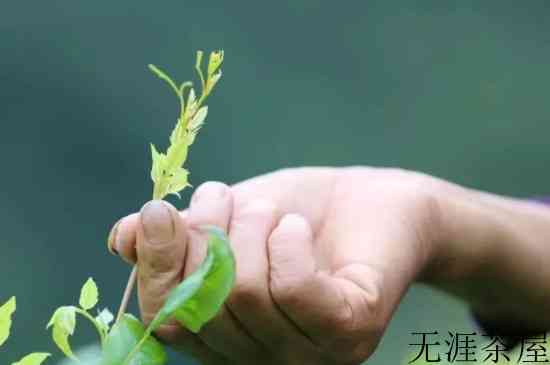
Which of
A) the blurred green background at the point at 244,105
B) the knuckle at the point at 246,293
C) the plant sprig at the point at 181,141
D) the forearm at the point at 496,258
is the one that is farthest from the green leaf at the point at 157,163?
the blurred green background at the point at 244,105

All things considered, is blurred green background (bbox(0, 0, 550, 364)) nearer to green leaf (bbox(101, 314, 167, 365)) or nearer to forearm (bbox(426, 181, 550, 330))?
forearm (bbox(426, 181, 550, 330))

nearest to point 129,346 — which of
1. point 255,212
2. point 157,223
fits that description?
point 157,223

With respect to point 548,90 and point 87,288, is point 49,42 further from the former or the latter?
point 87,288

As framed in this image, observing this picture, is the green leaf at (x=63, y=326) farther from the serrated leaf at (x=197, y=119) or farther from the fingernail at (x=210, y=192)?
the fingernail at (x=210, y=192)

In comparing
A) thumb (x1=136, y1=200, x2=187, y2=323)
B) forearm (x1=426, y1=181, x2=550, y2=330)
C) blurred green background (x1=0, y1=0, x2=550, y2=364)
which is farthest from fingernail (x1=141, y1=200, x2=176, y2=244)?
blurred green background (x1=0, y1=0, x2=550, y2=364)

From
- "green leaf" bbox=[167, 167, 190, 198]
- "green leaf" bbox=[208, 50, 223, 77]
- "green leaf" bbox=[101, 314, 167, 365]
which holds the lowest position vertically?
"green leaf" bbox=[101, 314, 167, 365]

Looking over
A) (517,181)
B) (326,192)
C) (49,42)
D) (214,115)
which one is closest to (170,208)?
(326,192)

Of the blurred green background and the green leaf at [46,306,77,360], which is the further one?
the blurred green background
